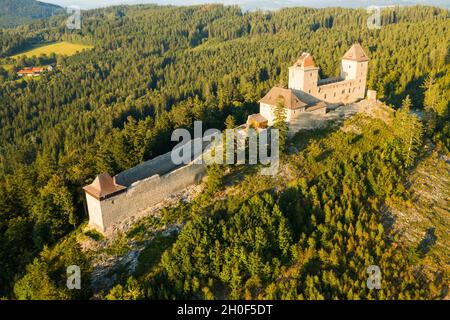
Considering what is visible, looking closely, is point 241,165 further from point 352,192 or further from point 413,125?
point 413,125

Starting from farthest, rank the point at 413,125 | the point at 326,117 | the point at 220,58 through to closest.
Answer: the point at 220,58 → the point at 326,117 → the point at 413,125

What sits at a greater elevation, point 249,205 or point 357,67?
point 357,67

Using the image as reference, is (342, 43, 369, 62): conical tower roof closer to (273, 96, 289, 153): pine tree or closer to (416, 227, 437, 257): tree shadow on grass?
(273, 96, 289, 153): pine tree

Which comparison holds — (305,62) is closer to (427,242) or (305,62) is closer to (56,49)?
(427,242)

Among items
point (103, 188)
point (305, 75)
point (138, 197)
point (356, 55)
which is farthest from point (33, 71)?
point (103, 188)

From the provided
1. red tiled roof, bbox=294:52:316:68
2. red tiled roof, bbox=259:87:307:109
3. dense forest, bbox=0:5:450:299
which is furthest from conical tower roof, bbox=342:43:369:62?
red tiled roof, bbox=259:87:307:109

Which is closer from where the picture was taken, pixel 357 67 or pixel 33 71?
pixel 357 67

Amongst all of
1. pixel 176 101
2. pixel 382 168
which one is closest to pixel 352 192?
pixel 382 168
